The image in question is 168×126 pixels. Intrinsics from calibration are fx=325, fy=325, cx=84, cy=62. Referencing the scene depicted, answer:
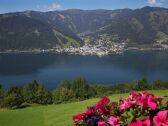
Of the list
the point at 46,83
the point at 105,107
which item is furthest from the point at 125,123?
the point at 46,83

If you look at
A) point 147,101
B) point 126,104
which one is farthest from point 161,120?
point 126,104

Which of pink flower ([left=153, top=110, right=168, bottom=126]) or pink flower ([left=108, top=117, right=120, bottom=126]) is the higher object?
pink flower ([left=153, top=110, right=168, bottom=126])

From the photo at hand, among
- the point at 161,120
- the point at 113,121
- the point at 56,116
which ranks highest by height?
the point at 161,120

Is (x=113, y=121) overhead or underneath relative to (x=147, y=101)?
underneath

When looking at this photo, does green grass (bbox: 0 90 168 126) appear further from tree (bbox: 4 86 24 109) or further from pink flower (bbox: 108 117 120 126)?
tree (bbox: 4 86 24 109)

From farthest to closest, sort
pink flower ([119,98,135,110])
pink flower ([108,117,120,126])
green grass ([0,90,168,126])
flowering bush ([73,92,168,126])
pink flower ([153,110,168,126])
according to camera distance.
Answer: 1. green grass ([0,90,168,126])
2. pink flower ([119,98,135,110])
3. flowering bush ([73,92,168,126])
4. pink flower ([108,117,120,126])
5. pink flower ([153,110,168,126])

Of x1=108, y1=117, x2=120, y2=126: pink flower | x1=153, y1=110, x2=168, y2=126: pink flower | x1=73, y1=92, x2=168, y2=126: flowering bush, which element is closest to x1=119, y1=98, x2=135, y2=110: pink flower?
x1=73, y1=92, x2=168, y2=126: flowering bush

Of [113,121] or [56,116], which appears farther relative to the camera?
[56,116]

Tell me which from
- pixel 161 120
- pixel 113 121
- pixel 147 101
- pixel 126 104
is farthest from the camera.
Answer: pixel 126 104

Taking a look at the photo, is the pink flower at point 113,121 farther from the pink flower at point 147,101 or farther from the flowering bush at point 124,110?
the pink flower at point 147,101

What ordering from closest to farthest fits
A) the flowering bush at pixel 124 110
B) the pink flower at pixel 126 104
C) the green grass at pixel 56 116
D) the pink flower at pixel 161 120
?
1. the pink flower at pixel 161 120
2. the flowering bush at pixel 124 110
3. the pink flower at pixel 126 104
4. the green grass at pixel 56 116

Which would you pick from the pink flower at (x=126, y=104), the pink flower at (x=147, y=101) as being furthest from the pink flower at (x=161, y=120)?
the pink flower at (x=126, y=104)

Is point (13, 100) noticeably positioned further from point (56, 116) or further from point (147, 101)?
point (147, 101)

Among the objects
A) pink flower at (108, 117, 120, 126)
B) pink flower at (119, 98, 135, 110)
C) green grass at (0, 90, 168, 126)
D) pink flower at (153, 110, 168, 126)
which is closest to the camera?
pink flower at (153, 110, 168, 126)
